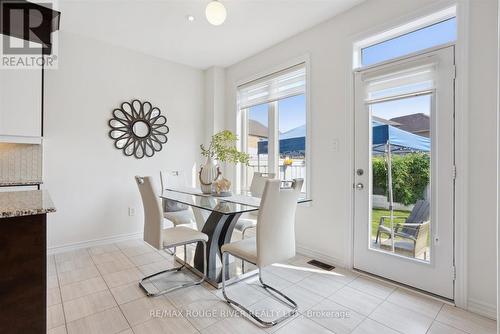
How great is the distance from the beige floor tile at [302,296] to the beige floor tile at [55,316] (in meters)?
1.73

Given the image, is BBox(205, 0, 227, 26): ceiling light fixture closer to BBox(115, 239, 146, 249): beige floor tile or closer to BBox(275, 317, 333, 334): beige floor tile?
BBox(275, 317, 333, 334): beige floor tile

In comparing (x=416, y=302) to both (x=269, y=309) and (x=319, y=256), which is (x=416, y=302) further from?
(x=269, y=309)

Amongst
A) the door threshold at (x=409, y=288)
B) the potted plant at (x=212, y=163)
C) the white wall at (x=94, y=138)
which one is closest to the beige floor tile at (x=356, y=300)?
the door threshold at (x=409, y=288)

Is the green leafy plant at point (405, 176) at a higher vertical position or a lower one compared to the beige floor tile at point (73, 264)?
higher

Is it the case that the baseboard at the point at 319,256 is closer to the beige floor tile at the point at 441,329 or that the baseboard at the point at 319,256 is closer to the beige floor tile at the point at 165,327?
the beige floor tile at the point at 441,329

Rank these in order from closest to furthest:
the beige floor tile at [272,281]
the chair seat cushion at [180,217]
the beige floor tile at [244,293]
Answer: the beige floor tile at [244,293] → the beige floor tile at [272,281] → the chair seat cushion at [180,217]

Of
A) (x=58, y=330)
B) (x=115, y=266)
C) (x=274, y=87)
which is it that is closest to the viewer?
(x=58, y=330)

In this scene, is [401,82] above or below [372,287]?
above

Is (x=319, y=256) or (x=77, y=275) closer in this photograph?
(x=77, y=275)

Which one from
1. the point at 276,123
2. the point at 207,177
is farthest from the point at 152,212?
the point at 276,123

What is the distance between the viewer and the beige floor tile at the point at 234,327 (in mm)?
1733

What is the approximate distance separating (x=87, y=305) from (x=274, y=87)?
3.23m

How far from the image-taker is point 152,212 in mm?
2188

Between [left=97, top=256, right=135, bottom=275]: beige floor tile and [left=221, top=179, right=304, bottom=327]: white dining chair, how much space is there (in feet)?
4.45
